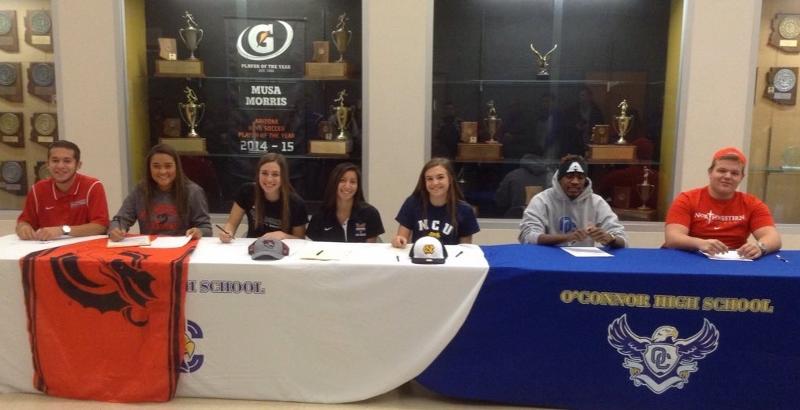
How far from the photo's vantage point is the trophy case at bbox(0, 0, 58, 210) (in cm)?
484

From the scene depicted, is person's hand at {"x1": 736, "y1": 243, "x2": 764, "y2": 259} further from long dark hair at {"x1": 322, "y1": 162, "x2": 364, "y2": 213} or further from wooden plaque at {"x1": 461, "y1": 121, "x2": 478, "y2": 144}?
wooden plaque at {"x1": 461, "y1": 121, "x2": 478, "y2": 144}

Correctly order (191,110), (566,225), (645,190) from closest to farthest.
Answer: (566,225), (645,190), (191,110)

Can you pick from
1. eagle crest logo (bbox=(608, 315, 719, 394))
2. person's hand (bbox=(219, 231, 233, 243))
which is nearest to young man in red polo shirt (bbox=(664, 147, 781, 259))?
eagle crest logo (bbox=(608, 315, 719, 394))

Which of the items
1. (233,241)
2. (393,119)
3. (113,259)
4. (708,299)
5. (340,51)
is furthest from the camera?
(340,51)

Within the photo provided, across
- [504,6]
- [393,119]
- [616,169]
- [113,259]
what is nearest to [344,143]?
[393,119]

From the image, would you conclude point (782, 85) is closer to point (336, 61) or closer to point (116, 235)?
point (336, 61)

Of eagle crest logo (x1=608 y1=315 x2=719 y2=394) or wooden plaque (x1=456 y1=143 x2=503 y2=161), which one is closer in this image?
eagle crest logo (x1=608 y1=315 x2=719 y2=394)

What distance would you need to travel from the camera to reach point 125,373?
260 centimetres

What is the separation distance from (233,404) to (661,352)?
178 cm

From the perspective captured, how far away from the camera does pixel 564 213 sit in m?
3.31

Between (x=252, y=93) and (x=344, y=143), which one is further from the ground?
(x=252, y=93)

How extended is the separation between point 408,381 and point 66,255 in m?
1.58

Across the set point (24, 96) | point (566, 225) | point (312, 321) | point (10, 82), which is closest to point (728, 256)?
point (566, 225)

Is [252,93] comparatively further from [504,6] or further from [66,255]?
[66,255]
